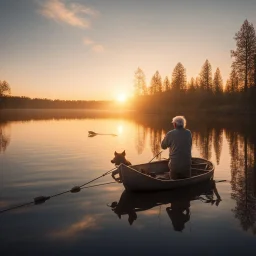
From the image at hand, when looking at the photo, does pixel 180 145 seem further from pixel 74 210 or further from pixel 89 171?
pixel 89 171

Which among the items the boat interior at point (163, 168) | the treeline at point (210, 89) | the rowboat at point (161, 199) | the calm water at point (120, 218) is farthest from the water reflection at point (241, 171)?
the treeline at point (210, 89)

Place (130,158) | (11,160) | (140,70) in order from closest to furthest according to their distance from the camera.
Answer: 1. (11,160)
2. (130,158)
3. (140,70)

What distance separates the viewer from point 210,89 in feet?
256

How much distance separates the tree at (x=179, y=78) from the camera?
8631 cm

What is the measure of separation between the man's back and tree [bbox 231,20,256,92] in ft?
161

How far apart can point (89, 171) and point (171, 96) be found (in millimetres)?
71225

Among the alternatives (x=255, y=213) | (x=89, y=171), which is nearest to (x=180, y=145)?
(x=255, y=213)

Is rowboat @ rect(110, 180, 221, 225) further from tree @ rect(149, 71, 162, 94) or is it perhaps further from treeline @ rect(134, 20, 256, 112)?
tree @ rect(149, 71, 162, 94)

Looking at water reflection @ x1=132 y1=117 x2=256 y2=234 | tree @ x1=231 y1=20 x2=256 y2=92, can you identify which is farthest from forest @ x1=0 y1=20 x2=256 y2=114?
water reflection @ x1=132 y1=117 x2=256 y2=234

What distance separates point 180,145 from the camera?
9734 millimetres

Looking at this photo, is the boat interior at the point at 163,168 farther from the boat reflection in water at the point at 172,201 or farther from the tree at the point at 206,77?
the tree at the point at 206,77

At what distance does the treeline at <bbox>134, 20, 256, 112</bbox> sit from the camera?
176 feet

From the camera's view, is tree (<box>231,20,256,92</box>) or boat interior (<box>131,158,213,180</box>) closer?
boat interior (<box>131,158,213,180</box>)

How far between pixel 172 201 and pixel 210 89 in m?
74.3
